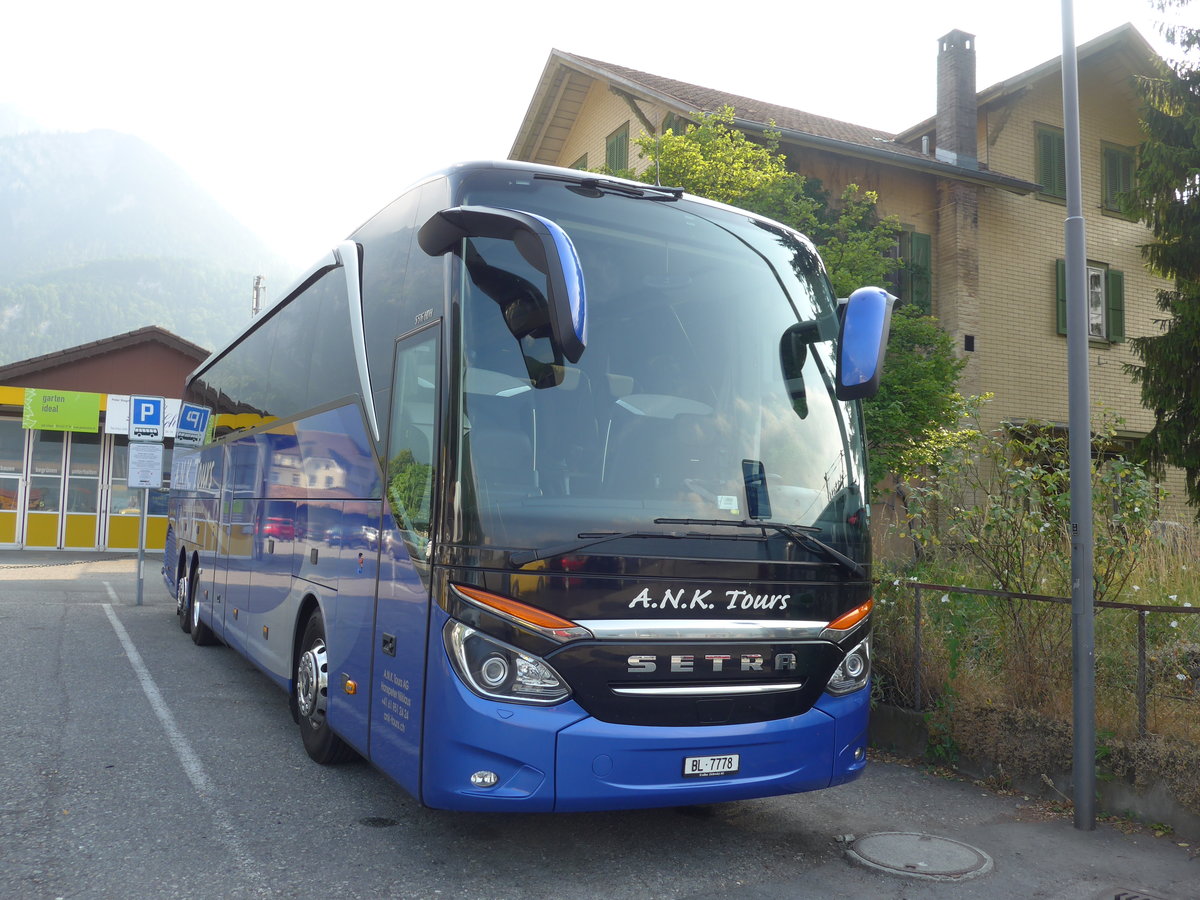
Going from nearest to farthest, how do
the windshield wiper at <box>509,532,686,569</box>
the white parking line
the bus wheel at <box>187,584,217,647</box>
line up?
the windshield wiper at <box>509,532,686,569</box> → the white parking line → the bus wheel at <box>187,584,217,647</box>

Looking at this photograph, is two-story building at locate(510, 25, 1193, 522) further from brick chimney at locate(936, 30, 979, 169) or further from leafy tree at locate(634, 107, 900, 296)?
leafy tree at locate(634, 107, 900, 296)

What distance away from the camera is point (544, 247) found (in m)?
4.34

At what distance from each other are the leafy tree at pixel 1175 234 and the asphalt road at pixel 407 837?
1175 centimetres

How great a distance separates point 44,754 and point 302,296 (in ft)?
11.7

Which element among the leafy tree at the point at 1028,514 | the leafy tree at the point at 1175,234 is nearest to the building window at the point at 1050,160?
the leafy tree at the point at 1175,234

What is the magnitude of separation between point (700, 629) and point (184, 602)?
30.9 feet

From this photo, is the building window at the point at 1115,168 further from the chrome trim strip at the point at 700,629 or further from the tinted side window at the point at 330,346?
the chrome trim strip at the point at 700,629

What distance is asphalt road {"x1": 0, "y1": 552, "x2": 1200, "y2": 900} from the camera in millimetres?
4617

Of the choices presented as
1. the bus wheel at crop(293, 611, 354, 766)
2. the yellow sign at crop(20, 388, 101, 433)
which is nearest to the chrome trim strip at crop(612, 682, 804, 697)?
the bus wheel at crop(293, 611, 354, 766)

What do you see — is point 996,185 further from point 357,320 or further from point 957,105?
point 357,320

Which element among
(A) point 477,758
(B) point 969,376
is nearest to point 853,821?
(A) point 477,758

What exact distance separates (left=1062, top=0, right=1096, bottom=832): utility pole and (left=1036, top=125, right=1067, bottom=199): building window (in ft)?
59.4

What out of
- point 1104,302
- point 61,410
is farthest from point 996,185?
point 61,410

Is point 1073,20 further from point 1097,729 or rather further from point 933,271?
point 933,271
